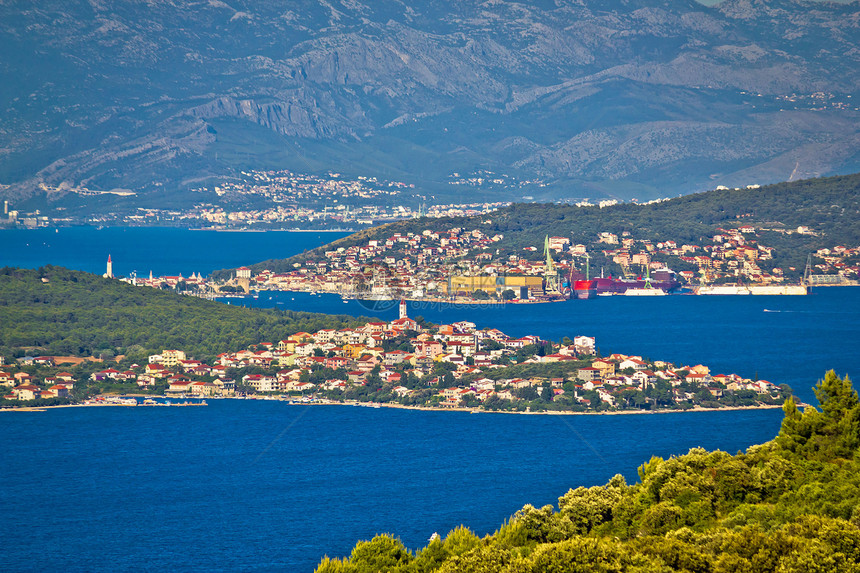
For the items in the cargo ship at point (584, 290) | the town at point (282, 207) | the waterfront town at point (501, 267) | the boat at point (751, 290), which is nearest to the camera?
the waterfront town at point (501, 267)

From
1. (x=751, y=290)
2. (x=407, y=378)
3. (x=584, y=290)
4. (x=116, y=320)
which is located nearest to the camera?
(x=407, y=378)

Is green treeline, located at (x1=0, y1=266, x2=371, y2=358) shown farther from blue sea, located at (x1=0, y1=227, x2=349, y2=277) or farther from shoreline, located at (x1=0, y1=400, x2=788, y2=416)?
blue sea, located at (x1=0, y1=227, x2=349, y2=277)

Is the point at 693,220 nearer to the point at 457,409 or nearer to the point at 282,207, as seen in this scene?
the point at 457,409

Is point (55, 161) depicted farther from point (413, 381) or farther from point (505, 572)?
point (505, 572)

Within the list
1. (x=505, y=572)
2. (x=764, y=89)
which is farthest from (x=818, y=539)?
(x=764, y=89)

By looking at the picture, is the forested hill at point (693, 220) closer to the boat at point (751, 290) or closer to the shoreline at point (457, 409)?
the boat at point (751, 290)

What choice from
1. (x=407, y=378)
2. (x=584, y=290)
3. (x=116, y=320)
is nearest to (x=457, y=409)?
(x=407, y=378)

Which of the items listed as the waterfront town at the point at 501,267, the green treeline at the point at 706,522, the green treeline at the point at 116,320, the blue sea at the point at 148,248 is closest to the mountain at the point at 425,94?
the blue sea at the point at 148,248

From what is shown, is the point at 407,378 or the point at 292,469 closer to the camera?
the point at 292,469
